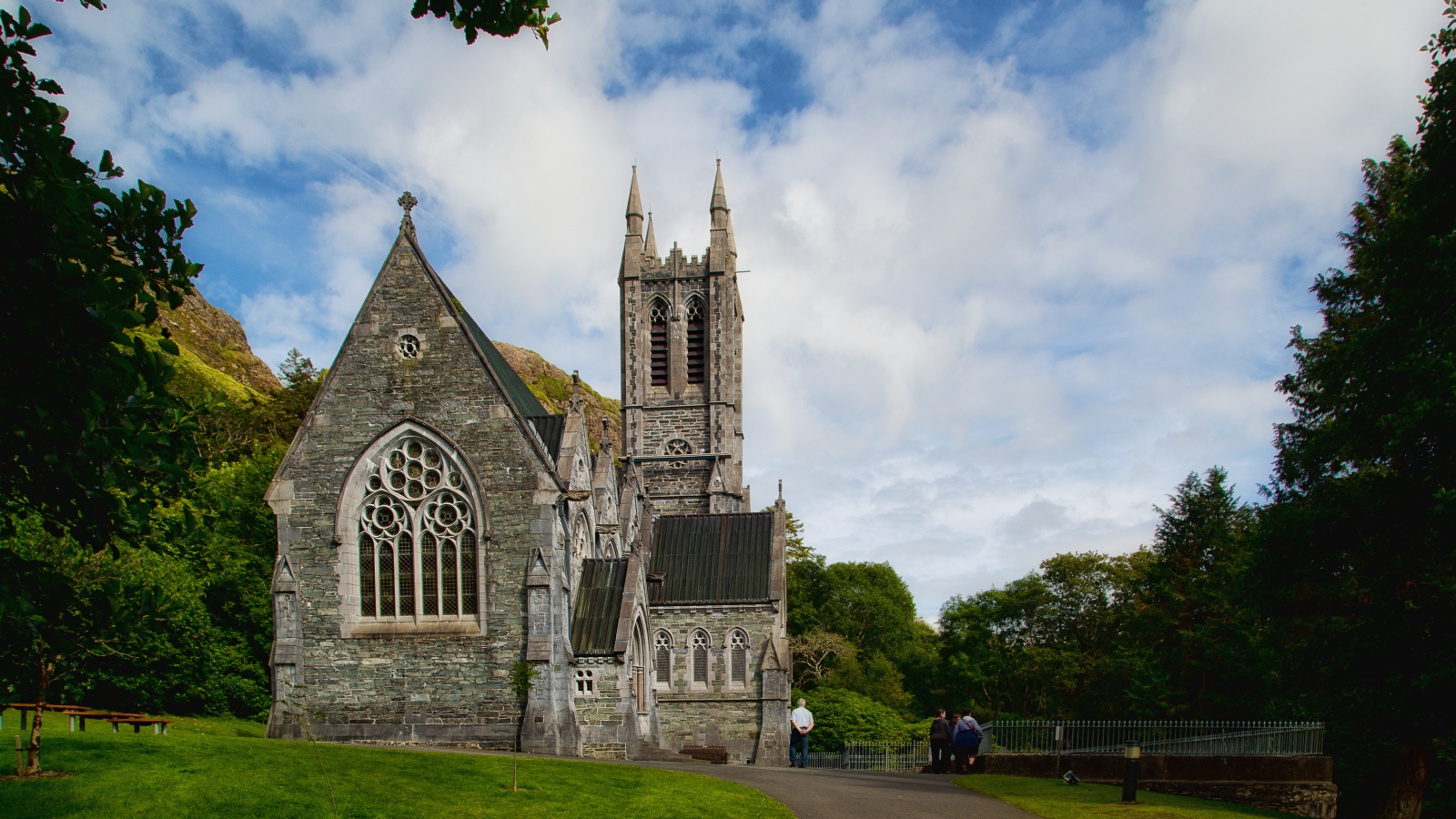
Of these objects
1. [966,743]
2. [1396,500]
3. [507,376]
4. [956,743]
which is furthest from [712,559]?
[1396,500]

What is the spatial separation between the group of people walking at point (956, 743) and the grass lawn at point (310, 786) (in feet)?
24.6

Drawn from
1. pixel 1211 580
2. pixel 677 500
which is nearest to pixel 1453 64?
pixel 1211 580

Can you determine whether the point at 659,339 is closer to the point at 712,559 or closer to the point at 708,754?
the point at 712,559

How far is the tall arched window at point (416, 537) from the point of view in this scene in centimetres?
2330

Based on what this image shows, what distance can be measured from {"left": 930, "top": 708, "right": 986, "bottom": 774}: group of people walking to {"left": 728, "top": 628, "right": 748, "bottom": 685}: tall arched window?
997 cm

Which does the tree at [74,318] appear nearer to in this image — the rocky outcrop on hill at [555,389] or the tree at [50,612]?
the tree at [50,612]

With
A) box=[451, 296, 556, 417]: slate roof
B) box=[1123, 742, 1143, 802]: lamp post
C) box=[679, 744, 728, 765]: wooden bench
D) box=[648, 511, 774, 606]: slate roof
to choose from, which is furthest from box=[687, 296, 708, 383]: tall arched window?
box=[1123, 742, 1143, 802]: lamp post

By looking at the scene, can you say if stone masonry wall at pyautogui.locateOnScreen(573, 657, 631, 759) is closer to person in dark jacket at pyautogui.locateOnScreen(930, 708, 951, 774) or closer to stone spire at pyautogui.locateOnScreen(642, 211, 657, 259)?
person in dark jacket at pyautogui.locateOnScreen(930, 708, 951, 774)

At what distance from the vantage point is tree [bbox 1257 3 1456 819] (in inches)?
637

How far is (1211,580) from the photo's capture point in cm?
3841

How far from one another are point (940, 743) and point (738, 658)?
10.5 meters

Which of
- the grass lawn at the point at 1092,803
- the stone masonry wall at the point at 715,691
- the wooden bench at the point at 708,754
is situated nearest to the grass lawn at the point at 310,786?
the grass lawn at the point at 1092,803

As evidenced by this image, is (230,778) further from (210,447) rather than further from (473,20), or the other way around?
(210,447)

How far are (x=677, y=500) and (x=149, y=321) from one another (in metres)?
40.1
